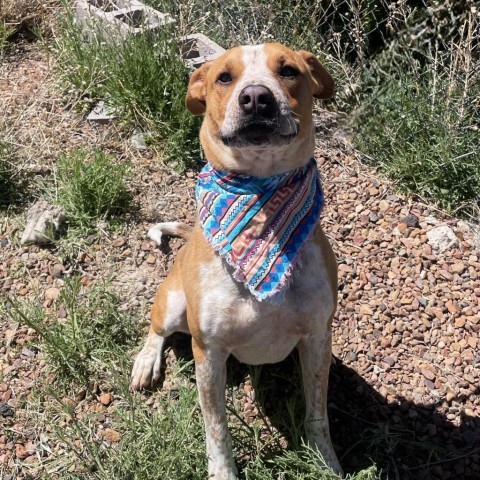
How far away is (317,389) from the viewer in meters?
3.39

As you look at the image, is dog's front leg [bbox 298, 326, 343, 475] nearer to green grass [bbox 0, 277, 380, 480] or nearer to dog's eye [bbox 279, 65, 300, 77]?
green grass [bbox 0, 277, 380, 480]

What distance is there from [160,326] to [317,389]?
102cm

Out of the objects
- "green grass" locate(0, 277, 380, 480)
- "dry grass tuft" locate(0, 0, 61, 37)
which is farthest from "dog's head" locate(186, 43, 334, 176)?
"dry grass tuft" locate(0, 0, 61, 37)

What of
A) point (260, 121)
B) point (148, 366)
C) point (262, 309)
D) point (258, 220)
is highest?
point (260, 121)

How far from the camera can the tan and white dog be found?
2.92 metres

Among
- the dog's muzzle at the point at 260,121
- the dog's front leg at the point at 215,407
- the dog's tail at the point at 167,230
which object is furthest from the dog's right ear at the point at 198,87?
the dog's front leg at the point at 215,407

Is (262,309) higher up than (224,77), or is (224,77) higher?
(224,77)

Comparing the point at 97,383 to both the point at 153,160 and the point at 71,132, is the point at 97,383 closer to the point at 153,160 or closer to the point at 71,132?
the point at 153,160

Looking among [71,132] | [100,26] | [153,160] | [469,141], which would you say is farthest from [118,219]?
[469,141]

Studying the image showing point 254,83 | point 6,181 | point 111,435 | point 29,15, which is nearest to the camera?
point 254,83

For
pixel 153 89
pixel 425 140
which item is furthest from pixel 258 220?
pixel 153 89

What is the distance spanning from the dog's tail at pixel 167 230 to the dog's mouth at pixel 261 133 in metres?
1.59

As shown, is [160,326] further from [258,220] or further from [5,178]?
[5,178]

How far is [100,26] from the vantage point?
5.55 m
